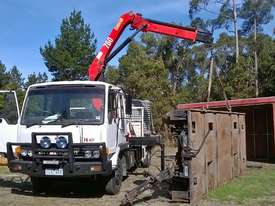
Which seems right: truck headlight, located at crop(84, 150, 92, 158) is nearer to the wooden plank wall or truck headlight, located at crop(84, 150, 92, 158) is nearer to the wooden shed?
the wooden plank wall

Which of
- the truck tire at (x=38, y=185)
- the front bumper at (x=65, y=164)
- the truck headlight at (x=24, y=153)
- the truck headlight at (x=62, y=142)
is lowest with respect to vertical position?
the truck tire at (x=38, y=185)

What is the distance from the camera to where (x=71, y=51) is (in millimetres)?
57125

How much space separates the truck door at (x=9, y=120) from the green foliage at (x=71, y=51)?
42526mm

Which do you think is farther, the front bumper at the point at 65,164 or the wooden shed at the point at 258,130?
the wooden shed at the point at 258,130

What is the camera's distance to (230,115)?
591 inches

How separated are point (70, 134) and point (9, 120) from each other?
299 cm

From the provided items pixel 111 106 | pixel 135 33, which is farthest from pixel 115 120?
pixel 135 33

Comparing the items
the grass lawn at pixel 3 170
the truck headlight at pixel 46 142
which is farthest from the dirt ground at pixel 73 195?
the grass lawn at pixel 3 170

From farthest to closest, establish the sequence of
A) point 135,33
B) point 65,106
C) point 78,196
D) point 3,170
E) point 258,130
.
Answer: point 258,130 < point 3,170 < point 135,33 < point 78,196 < point 65,106

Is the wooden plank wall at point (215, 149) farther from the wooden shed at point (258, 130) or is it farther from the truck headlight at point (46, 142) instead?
the wooden shed at point (258, 130)

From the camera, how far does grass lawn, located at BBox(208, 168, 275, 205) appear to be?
1155 cm

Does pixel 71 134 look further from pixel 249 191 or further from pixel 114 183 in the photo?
pixel 249 191

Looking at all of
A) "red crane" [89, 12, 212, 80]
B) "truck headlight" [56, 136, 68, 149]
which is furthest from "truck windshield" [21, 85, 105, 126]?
"red crane" [89, 12, 212, 80]

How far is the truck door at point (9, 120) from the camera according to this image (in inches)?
507
